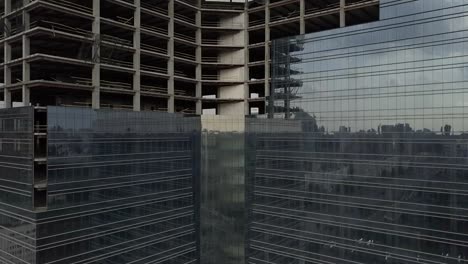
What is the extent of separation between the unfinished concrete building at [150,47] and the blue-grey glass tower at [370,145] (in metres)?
5.12

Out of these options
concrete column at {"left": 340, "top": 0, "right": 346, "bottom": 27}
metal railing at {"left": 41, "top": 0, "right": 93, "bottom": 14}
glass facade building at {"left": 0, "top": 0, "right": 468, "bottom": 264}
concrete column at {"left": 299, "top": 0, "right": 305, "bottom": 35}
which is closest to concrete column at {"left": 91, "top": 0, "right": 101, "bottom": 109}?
metal railing at {"left": 41, "top": 0, "right": 93, "bottom": 14}

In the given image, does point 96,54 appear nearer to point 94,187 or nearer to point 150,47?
point 150,47

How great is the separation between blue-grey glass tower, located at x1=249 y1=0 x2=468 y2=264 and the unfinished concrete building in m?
5.12

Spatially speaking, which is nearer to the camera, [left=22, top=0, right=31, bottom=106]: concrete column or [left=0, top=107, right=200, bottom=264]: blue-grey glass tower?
[left=0, top=107, right=200, bottom=264]: blue-grey glass tower

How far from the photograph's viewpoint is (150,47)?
140ft

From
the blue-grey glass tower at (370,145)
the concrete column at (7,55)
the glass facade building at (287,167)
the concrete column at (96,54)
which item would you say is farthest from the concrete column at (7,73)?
the blue-grey glass tower at (370,145)

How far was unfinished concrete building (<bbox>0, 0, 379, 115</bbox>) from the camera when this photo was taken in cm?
3525

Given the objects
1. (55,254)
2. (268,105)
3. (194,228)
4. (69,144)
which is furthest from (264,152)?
(55,254)

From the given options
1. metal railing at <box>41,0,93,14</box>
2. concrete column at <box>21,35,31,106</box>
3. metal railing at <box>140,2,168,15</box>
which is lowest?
concrete column at <box>21,35,31,106</box>

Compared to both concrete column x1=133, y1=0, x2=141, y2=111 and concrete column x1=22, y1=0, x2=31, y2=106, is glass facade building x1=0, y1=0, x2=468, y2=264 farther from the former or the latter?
concrete column x1=133, y1=0, x2=141, y2=111

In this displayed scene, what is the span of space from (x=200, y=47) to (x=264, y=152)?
16215 mm

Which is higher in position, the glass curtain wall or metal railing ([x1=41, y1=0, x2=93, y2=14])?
metal railing ([x1=41, y1=0, x2=93, y2=14])

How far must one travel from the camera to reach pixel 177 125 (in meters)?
41.8

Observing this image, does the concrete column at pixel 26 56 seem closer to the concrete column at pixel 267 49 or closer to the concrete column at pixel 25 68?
the concrete column at pixel 25 68
